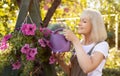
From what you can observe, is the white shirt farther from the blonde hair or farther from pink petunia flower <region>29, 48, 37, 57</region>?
pink petunia flower <region>29, 48, 37, 57</region>

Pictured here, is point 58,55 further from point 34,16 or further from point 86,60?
point 34,16

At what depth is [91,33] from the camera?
2521 millimetres

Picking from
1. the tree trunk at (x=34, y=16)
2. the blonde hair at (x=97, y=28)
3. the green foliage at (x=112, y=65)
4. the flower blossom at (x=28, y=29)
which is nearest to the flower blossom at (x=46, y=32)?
the flower blossom at (x=28, y=29)

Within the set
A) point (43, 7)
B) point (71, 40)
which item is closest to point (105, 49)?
point (71, 40)

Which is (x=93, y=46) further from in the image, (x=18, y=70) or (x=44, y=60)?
(x=18, y=70)

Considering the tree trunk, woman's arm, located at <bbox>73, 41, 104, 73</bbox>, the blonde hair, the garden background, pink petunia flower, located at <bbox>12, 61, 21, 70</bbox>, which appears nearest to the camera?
woman's arm, located at <bbox>73, 41, 104, 73</bbox>

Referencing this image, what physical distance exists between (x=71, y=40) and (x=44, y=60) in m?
0.36

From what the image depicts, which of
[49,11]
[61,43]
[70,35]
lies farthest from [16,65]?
[49,11]

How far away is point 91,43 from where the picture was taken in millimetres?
2529

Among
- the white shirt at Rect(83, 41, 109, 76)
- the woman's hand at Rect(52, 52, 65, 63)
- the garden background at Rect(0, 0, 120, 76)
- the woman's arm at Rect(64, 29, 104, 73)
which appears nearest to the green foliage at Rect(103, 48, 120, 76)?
the garden background at Rect(0, 0, 120, 76)

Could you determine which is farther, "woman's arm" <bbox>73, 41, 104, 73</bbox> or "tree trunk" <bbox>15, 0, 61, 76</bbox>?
"tree trunk" <bbox>15, 0, 61, 76</bbox>

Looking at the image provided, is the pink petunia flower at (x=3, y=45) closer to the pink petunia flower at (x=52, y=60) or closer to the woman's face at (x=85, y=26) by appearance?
the pink petunia flower at (x=52, y=60)

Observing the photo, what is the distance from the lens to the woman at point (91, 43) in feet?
7.73

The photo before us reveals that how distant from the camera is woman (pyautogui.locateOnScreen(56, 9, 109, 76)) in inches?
92.8
